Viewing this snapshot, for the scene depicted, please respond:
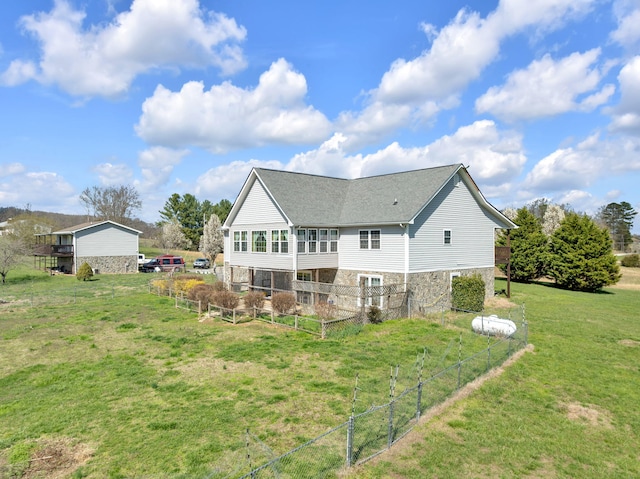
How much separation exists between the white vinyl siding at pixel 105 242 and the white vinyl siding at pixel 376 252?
101 ft

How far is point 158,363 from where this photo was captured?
1295 centimetres

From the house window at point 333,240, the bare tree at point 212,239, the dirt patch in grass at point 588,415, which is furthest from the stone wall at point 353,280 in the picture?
the bare tree at point 212,239

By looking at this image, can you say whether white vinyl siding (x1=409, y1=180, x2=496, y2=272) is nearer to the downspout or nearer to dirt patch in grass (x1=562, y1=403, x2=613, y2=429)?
the downspout

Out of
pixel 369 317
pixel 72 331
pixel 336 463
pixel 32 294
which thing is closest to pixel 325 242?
pixel 369 317

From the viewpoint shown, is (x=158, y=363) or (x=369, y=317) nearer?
(x=158, y=363)

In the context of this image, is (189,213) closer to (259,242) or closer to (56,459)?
(259,242)

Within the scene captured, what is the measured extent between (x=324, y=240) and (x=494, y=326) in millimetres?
11536

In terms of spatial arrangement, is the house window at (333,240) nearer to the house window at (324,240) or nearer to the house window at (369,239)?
the house window at (324,240)

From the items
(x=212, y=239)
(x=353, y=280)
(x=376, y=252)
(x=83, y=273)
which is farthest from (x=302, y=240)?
(x=212, y=239)

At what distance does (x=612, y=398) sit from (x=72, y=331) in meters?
20.3

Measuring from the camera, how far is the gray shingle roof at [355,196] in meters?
22.5

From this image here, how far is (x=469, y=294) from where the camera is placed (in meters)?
22.4

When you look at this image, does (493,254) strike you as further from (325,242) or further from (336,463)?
(336,463)

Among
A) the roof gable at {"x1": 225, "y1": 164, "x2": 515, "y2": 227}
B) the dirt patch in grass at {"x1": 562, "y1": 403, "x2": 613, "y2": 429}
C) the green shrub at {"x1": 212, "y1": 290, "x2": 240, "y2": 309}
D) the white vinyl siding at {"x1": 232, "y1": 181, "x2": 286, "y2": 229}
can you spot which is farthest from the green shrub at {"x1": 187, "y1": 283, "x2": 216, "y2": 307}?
the dirt patch in grass at {"x1": 562, "y1": 403, "x2": 613, "y2": 429}
